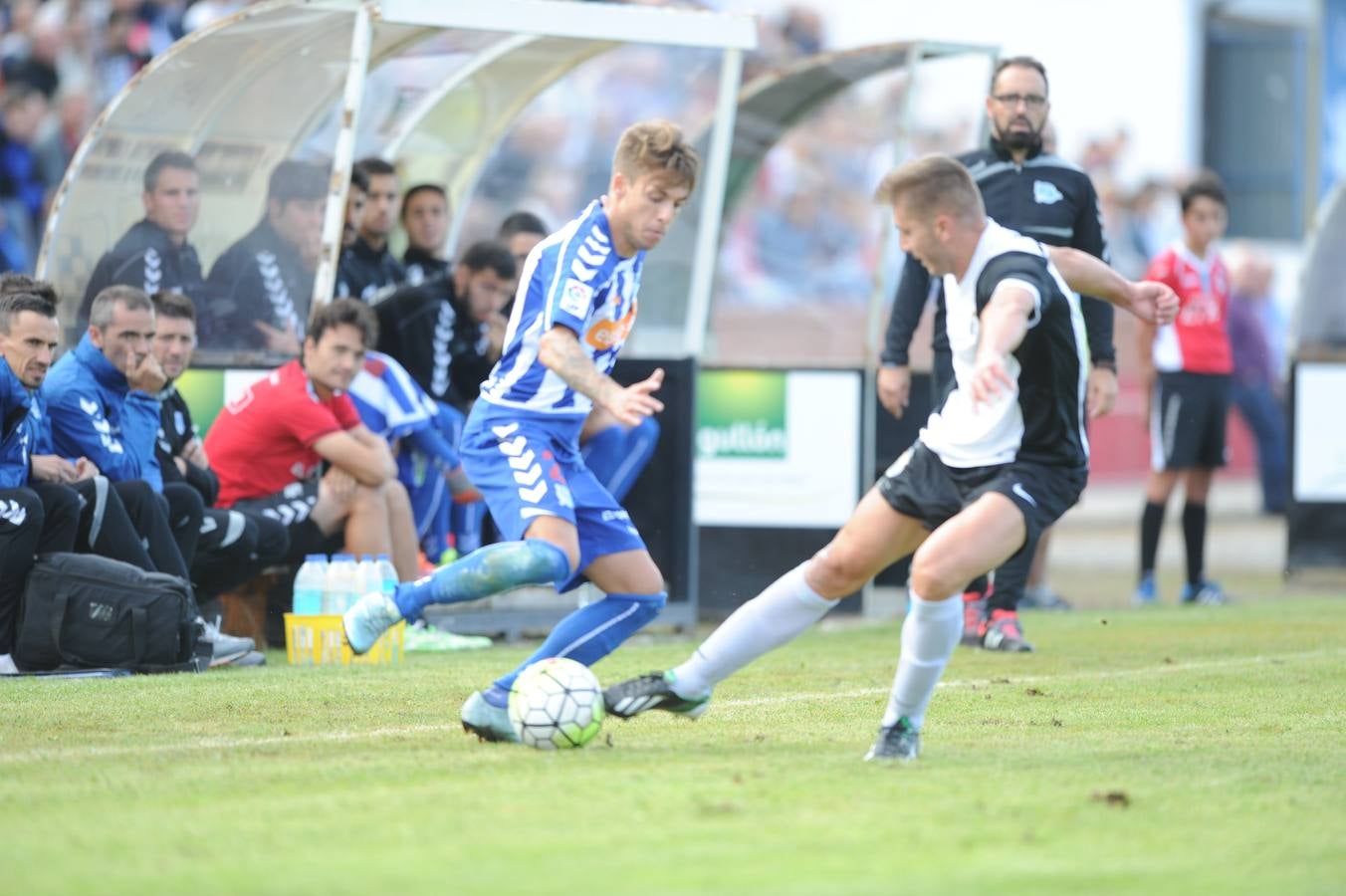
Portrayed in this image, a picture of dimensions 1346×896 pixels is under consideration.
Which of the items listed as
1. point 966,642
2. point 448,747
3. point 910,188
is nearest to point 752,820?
point 448,747

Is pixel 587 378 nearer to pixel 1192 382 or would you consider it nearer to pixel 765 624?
pixel 765 624

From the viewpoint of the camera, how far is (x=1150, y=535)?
12023mm

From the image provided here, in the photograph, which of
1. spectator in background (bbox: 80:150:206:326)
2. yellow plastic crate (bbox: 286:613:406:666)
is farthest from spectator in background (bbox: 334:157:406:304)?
yellow plastic crate (bbox: 286:613:406:666)

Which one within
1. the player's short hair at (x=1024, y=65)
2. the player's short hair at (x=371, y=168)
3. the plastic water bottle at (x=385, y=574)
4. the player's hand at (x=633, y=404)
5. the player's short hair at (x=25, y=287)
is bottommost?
the plastic water bottle at (x=385, y=574)

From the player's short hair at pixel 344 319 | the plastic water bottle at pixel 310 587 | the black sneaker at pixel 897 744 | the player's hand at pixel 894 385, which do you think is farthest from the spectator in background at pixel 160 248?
the black sneaker at pixel 897 744

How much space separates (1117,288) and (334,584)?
3.84 metres

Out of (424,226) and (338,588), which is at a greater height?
(424,226)

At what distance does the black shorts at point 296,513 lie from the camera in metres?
9.14

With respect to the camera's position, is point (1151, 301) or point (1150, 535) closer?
point (1151, 301)

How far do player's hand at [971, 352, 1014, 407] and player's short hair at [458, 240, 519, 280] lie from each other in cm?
548

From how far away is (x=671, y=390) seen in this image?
34.9 ft

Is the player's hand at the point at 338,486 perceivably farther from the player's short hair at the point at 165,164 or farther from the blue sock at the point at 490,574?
the blue sock at the point at 490,574

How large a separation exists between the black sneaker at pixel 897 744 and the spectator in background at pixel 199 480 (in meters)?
3.97

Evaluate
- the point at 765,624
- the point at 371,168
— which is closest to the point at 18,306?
the point at 371,168
